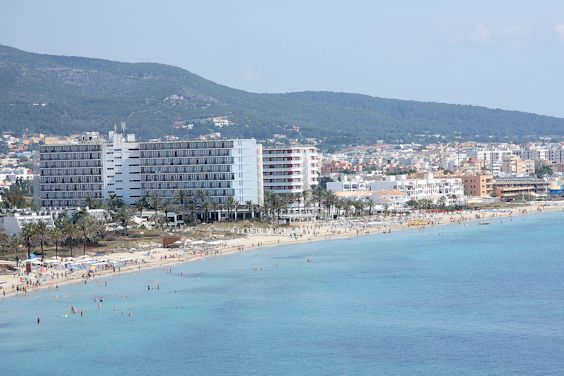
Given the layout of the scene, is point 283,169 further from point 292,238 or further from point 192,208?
point 292,238

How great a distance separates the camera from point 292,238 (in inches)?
3903

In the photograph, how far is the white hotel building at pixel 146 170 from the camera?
10625cm

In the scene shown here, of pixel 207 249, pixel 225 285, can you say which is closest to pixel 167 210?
pixel 207 249

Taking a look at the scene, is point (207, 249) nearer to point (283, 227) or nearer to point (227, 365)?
point (283, 227)

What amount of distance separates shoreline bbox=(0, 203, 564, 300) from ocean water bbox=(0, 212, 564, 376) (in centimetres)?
172

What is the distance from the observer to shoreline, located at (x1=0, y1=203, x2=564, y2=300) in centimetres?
6880

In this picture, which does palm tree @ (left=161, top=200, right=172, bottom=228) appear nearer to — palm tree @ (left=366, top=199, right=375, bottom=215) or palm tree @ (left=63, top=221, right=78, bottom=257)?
palm tree @ (left=63, top=221, right=78, bottom=257)

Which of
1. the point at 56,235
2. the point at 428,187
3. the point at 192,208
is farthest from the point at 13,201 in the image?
the point at 428,187

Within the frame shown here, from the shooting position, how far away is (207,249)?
283 ft

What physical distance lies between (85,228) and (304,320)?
32.1m

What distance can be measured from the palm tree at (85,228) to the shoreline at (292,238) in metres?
2.96

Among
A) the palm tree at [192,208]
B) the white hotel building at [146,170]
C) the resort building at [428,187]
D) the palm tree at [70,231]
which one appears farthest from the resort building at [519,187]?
the palm tree at [70,231]

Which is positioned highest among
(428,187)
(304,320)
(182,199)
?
(428,187)

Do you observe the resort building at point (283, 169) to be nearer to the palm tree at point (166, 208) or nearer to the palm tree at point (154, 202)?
the palm tree at point (166, 208)
